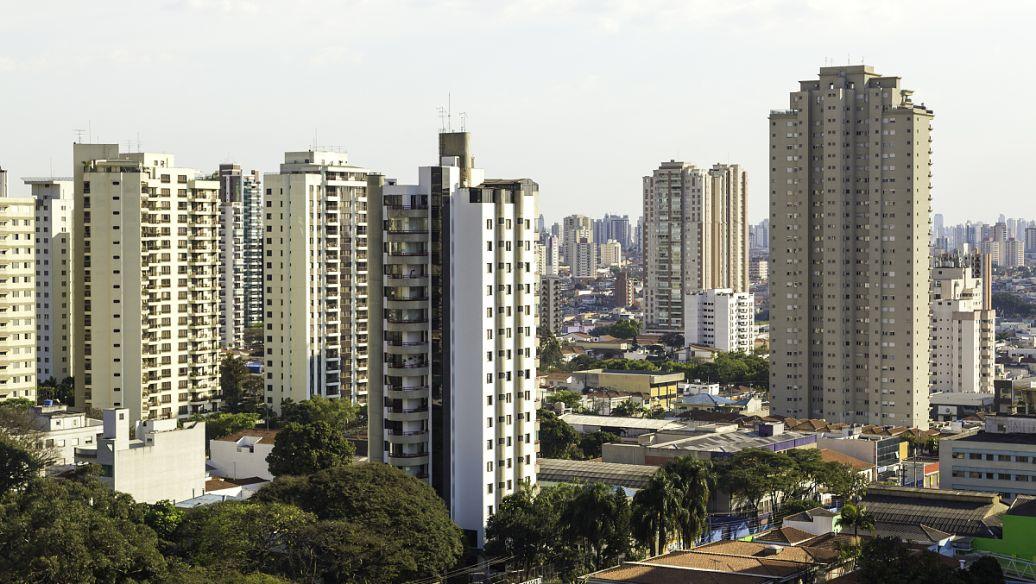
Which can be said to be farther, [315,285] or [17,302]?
[315,285]

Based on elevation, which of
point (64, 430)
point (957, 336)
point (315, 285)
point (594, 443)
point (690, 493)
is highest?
point (315, 285)

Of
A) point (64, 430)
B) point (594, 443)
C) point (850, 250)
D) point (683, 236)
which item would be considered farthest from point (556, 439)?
point (683, 236)

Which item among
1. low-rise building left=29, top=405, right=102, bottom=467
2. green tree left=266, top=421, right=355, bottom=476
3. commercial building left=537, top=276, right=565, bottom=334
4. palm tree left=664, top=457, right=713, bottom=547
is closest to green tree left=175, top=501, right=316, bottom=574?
palm tree left=664, top=457, right=713, bottom=547

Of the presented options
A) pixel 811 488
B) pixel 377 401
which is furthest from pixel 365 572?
pixel 811 488

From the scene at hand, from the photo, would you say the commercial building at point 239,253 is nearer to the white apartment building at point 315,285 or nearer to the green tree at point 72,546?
the white apartment building at point 315,285

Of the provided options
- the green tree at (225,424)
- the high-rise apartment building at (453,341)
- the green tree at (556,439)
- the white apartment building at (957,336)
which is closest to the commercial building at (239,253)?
the green tree at (225,424)

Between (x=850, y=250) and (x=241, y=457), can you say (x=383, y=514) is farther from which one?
(x=850, y=250)

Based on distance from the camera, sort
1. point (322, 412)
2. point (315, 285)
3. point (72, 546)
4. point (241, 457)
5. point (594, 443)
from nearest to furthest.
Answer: point (72, 546), point (241, 457), point (322, 412), point (594, 443), point (315, 285)
